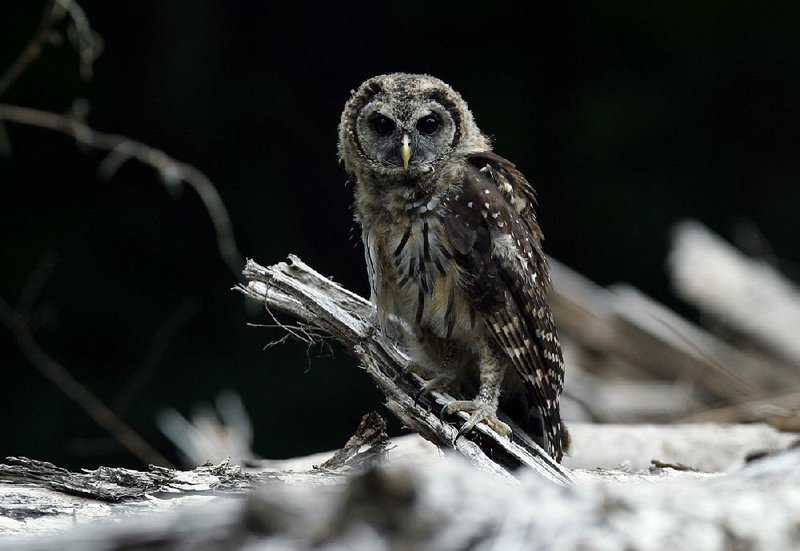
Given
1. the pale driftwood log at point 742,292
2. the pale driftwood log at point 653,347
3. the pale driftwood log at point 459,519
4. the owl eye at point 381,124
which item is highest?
the owl eye at point 381,124

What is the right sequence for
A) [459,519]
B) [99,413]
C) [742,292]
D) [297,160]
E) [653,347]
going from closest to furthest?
1. [459,519]
2. [99,413]
3. [653,347]
4. [742,292]
5. [297,160]

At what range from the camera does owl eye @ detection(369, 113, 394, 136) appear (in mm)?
3199

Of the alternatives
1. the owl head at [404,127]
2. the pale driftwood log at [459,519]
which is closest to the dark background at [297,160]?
the owl head at [404,127]

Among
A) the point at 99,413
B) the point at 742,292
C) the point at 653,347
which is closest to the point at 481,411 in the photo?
the point at 653,347

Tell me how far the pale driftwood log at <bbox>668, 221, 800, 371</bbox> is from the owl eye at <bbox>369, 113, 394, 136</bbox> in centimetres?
217

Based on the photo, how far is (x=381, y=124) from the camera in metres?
3.23

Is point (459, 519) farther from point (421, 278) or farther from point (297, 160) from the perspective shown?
point (297, 160)

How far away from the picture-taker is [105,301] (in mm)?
6074

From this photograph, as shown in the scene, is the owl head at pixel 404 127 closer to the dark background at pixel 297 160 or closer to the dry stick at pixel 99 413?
the dry stick at pixel 99 413

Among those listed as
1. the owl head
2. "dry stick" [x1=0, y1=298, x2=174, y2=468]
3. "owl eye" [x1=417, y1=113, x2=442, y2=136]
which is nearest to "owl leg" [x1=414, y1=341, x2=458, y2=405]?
the owl head

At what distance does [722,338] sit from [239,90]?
322 centimetres

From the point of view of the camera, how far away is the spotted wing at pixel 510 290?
2873 mm

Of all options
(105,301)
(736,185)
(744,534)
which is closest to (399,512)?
(744,534)

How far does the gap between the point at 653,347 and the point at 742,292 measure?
0.56 m
